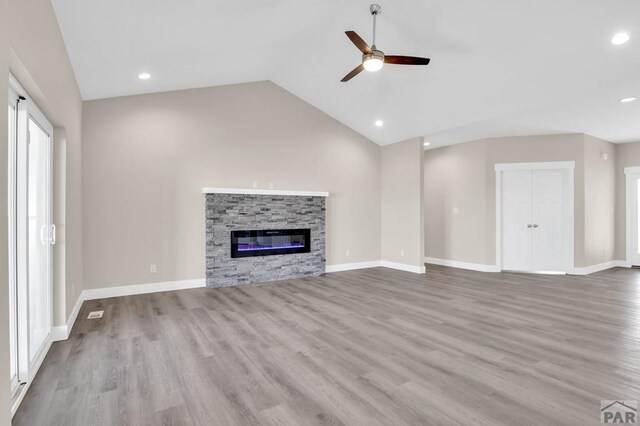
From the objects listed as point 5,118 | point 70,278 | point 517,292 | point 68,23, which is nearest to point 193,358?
point 70,278

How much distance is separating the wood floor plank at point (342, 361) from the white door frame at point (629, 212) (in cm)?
333

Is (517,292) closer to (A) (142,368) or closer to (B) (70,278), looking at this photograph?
(A) (142,368)

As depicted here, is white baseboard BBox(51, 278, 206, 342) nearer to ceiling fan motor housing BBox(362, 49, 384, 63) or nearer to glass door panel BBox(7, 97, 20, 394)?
glass door panel BBox(7, 97, 20, 394)

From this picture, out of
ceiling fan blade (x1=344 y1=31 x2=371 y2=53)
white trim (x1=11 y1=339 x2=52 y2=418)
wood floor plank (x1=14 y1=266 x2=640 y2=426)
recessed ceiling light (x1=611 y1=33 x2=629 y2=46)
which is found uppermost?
recessed ceiling light (x1=611 y1=33 x2=629 y2=46)

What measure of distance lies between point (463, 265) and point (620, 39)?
4.75 metres

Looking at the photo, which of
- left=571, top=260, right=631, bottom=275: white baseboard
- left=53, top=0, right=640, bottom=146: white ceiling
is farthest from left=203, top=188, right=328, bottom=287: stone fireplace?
left=571, top=260, right=631, bottom=275: white baseboard

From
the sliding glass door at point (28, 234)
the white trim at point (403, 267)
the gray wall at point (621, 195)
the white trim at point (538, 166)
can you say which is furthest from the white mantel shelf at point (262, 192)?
the gray wall at point (621, 195)

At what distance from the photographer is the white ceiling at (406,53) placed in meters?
3.35

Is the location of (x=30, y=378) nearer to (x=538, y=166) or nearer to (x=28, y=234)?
(x=28, y=234)

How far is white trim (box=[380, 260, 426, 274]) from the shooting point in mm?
6734

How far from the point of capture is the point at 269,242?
613 cm

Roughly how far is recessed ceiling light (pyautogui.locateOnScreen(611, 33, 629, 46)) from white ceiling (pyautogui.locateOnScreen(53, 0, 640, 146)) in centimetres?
6

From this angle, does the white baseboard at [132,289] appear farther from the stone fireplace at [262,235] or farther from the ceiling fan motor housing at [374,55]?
the ceiling fan motor housing at [374,55]

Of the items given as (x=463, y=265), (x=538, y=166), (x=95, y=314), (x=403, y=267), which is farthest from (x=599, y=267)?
(x=95, y=314)
